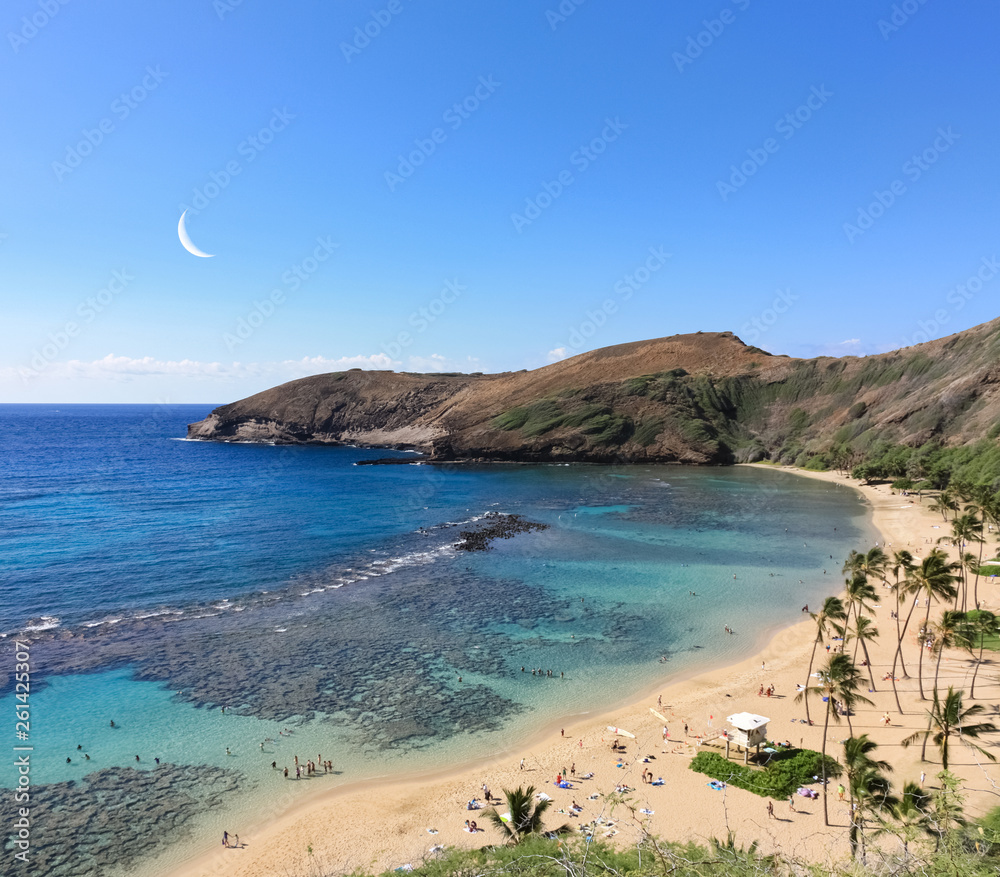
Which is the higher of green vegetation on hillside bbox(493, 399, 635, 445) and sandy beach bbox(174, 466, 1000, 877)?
green vegetation on hillside bbox(493, 399, 635, 445)

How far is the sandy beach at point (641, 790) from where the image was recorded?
23.4m

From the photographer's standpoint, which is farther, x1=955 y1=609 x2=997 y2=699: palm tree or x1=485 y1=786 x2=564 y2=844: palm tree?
x1=955 y1=609 x2=997 y2=699: palm tree

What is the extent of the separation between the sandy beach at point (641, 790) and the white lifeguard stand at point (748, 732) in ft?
5.05

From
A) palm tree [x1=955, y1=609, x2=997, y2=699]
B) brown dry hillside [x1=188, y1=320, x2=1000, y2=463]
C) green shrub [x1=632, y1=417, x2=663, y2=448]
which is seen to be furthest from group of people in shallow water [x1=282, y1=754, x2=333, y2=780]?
green shrub [x1=632, y1=417, x2=663, y2=448]

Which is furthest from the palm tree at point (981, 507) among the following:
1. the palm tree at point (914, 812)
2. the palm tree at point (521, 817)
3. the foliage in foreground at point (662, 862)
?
the palm tree at point (521, 817)

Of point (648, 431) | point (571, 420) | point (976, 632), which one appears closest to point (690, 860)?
point (976, 632)

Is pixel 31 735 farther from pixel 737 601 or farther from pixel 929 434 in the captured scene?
pixel 929 434

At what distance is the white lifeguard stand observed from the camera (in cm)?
2917

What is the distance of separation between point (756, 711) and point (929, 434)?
9532 cm

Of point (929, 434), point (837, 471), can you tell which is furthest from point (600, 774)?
point (837, 471)

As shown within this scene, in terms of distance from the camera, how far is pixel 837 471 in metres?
123

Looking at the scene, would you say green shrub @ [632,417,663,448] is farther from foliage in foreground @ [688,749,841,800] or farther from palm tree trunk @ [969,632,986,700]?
foliage in foreground @ [688,749,841,800]

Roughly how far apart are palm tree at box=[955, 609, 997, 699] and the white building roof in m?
12.9

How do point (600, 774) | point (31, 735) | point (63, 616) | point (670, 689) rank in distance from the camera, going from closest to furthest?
point (600, 774)
point (31, 735)
point (670, 689)
point (63, 616)
